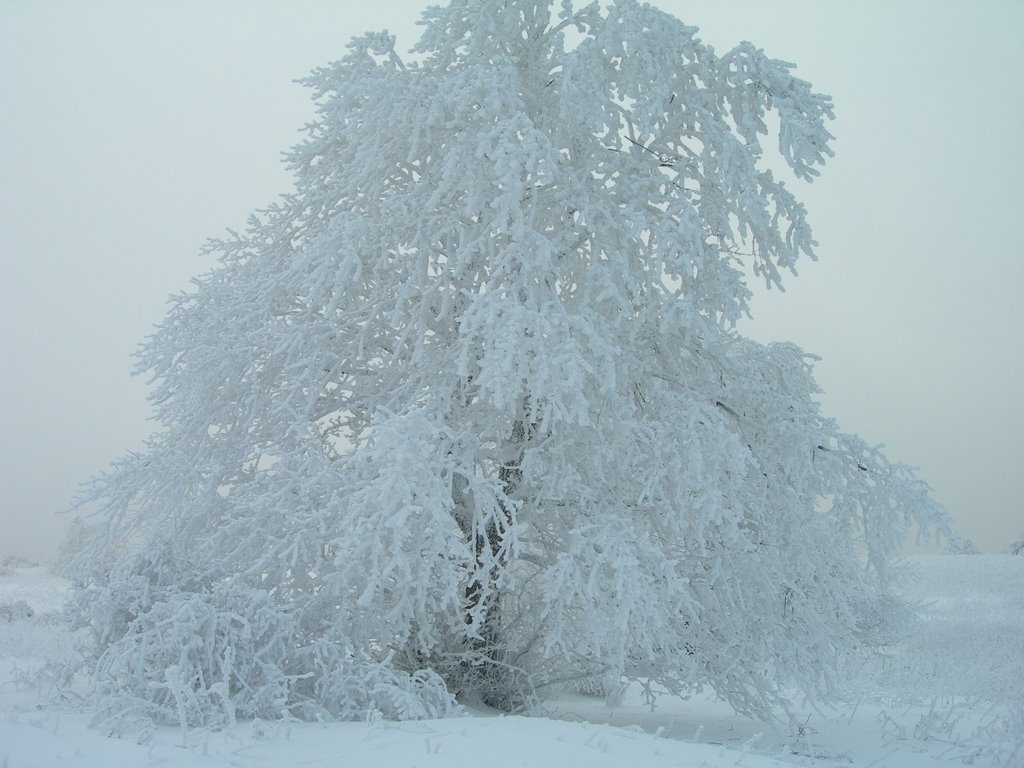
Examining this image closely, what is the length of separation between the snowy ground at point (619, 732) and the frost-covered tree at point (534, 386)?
867 mm

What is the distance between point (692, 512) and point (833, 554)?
2.51 meters

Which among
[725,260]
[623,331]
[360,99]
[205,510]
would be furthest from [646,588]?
[360,99]

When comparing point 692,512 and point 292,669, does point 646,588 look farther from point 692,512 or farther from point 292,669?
point 292,669

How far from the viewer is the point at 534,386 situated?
7.68 meters

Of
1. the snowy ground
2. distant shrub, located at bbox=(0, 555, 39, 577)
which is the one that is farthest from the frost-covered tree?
distant shrub, located at bbox=(0, 555, 39, 577)

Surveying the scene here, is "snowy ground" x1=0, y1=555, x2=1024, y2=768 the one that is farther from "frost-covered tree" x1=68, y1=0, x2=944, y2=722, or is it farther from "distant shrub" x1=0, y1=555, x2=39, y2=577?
"distant shrub" x1=0, y1=555, x2=39, y2=577

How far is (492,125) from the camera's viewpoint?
869 cm

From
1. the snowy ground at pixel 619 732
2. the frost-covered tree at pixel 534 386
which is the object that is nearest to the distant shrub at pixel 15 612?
the snowy ground at pixel 619 732

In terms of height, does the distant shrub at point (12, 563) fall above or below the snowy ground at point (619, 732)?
below

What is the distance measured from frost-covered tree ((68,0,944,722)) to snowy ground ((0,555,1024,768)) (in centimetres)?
87

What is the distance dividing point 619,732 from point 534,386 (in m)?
3.13

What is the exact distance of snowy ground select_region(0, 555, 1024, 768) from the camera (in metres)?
4.59

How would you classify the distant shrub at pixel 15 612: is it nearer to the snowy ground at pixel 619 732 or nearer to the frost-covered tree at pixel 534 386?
the snowy ground at pixel 619 732

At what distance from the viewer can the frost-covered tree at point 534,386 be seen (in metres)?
7.82
